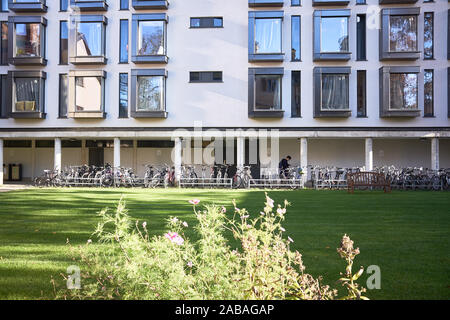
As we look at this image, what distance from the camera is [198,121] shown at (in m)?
23.6

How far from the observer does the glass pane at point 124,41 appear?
79.8 feet

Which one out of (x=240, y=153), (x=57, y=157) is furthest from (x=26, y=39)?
(x=240, y=153)

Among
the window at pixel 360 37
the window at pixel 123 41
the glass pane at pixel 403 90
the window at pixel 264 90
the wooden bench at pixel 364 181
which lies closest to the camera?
the wooden bench at pixel 364 181

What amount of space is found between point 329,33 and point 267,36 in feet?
12.9

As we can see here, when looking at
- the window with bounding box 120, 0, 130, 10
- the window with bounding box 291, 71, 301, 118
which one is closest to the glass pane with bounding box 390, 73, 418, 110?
the window with bounding box 291, 71, 301, 118

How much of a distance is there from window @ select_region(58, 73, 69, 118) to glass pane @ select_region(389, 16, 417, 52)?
21.4 meters

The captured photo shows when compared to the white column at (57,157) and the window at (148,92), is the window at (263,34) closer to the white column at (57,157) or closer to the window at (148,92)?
the window at (148,92)

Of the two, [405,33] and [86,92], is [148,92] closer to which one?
[86,92]

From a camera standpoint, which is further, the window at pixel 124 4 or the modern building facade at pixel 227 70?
the window at pixel 124 4

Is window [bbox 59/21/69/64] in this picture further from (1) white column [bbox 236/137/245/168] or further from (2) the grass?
(2) the grass

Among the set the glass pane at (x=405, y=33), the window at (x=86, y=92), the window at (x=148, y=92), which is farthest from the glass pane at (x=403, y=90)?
the window at (x=86, y=92)

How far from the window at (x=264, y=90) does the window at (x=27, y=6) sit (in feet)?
47.6

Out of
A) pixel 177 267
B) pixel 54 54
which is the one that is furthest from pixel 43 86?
pixel 177 267
